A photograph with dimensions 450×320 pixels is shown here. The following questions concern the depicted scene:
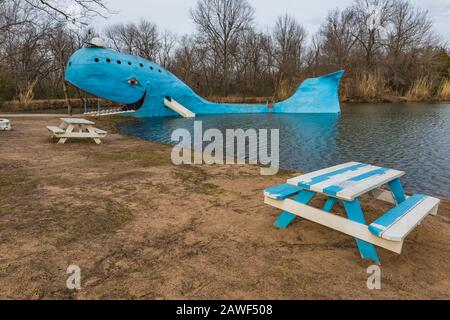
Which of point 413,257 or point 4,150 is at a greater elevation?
point 4,150

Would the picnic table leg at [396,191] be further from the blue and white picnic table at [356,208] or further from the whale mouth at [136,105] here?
the whale mouth at [136,105]

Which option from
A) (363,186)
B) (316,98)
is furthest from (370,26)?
(363,186)

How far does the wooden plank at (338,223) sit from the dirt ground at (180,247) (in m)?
0.25

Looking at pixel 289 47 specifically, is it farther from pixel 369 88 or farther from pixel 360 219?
pixel 360 219

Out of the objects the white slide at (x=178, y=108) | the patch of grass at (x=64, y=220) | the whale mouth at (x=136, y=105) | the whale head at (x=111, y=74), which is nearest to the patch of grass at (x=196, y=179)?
the patch of grass at (x=64, y=220)

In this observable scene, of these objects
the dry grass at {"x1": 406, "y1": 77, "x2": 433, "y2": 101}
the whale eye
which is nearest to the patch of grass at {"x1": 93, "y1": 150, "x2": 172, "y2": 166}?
the whale eye

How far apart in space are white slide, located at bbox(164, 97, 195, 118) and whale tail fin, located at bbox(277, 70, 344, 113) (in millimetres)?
6723

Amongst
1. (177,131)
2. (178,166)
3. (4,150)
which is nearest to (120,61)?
(177,131)

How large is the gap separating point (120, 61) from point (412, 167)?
568 inches

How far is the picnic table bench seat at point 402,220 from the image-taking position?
84.3 inches

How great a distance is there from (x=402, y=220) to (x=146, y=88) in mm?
16766
